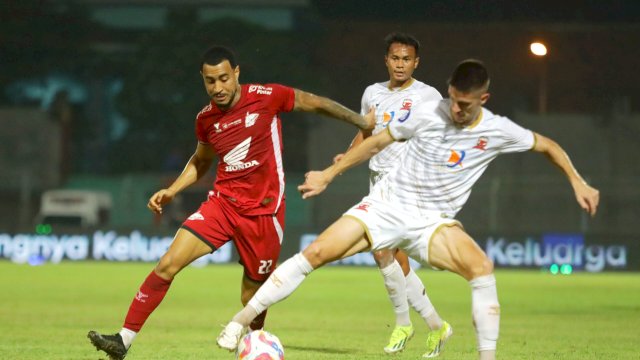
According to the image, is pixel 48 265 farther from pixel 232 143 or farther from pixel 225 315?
pixel 232 143

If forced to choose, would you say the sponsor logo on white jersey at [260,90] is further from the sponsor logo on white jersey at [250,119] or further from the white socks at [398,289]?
the white socks at [398,289]

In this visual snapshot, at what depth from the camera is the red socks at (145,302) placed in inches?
282

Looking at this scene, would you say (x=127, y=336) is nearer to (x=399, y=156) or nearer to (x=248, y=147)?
(x=248, y=147)

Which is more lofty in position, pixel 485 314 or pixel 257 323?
pixel 485 314

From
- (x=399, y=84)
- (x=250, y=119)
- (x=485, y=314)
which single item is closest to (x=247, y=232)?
(x=250, y=119)

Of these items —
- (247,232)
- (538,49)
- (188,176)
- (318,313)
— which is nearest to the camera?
(247,232)

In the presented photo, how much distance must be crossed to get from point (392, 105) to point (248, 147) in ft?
4.16

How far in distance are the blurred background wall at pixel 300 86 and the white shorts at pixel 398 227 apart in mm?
12161

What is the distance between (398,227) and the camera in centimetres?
664

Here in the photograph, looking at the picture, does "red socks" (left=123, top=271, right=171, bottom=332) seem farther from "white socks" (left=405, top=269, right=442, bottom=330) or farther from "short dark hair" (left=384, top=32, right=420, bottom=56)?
"short dark hair" (left=384, top=32, right=420, bottom=56)

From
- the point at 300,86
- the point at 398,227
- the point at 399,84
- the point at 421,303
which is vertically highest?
the point at 300,86

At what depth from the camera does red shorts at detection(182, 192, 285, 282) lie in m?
7.41

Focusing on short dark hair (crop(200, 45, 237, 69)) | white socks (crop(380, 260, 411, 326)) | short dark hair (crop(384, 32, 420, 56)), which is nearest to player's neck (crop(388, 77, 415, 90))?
short dark hair (crop(384, 32, 420, 56))

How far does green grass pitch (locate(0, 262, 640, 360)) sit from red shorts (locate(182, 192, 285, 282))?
64 centimetres
